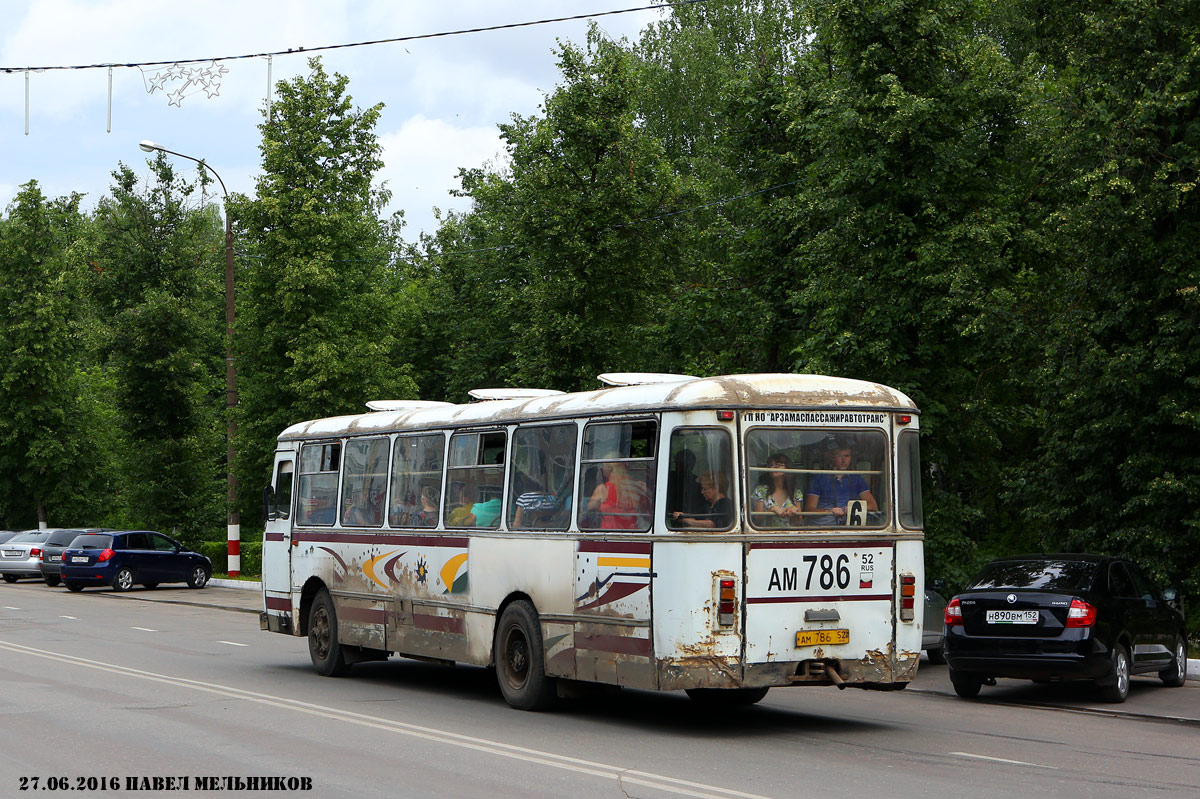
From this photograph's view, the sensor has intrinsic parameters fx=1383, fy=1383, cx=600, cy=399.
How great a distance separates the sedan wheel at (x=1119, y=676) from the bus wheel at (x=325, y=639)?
28.7 ft

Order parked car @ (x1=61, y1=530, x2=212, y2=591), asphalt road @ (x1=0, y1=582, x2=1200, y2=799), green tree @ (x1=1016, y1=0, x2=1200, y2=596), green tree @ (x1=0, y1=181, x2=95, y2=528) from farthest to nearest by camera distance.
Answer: green tree @ (x1=0, y1=181, x2=95, y2=528) < parked car @ (x1=61, y1=530, x2=212, y2=591) < green tree @ (x1=1016, y1=0, x2=1200, y2=596) < asphalt road @ (x1=0, y1=582, x2=1200, y2=799)

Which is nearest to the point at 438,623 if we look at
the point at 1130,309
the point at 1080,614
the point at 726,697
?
the point at 726,697

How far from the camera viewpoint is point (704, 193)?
39.3 m

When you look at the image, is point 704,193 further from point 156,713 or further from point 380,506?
point 156,713

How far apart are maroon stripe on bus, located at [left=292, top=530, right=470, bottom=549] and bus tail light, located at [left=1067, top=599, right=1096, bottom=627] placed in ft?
20.9

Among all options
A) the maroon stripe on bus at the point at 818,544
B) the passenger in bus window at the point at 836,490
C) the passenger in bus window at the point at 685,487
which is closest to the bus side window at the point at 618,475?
the passenger in bus window at the point at 685,487

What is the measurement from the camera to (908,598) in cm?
1221

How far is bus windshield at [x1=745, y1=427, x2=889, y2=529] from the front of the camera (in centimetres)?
1170

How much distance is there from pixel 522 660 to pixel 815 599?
315 cm

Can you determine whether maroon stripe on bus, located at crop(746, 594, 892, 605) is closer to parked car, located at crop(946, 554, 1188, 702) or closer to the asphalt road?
the asphalt road

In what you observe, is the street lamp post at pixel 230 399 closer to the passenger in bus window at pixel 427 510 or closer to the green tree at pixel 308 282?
the green tree at pixel 308 282

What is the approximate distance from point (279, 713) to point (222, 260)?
4880cm

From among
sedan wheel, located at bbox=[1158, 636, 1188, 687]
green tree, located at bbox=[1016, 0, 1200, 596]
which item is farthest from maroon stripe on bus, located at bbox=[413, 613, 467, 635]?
green tree, located at bbox=[1016, 0, 1200, 596]

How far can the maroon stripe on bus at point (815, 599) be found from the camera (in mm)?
11484
